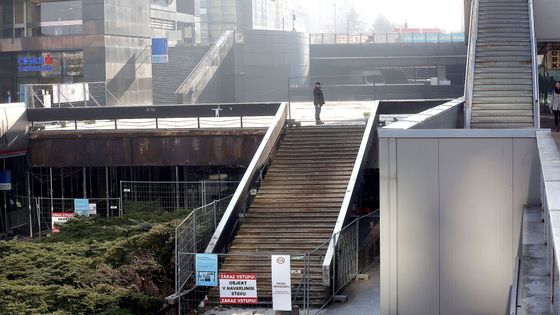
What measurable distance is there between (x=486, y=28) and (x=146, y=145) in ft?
Result: 37.5

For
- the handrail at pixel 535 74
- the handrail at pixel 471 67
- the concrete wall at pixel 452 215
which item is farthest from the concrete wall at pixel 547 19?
the concrete wall at pixel 452 215

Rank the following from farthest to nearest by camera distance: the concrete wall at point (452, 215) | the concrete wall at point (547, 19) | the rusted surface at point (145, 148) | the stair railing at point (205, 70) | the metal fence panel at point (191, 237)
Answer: the stair railing at point (205, 70) < the concrete wall at point (547, 19) < the rusted surface at point (145, 148) < the metal fence panel at point (191, 237) < the concrete wall at point (452, 215)

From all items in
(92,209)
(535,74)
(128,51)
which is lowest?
(92,209)

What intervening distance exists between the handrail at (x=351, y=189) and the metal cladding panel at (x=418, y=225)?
6302 mm

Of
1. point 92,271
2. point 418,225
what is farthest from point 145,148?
point 418,225

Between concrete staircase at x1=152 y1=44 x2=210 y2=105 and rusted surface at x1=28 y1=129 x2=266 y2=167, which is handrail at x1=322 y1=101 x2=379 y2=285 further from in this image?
concrete staircase at x1=152 y1=44 x2=210 y2=105

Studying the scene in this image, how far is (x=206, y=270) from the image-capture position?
69.9 ft

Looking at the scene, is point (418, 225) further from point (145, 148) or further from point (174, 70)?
point (174, 70)

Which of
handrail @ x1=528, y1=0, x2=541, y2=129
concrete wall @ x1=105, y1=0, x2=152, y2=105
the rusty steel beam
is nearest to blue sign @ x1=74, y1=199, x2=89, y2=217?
the rusty steel beam

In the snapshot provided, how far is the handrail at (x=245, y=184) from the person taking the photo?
971 inches

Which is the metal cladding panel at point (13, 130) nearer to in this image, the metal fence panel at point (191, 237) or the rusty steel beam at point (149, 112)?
the rusty steel beam at point (149, 112)

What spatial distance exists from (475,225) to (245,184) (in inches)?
496

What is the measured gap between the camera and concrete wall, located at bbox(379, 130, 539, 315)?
50.2 ft

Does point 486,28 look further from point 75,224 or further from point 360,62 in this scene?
point 360,62
